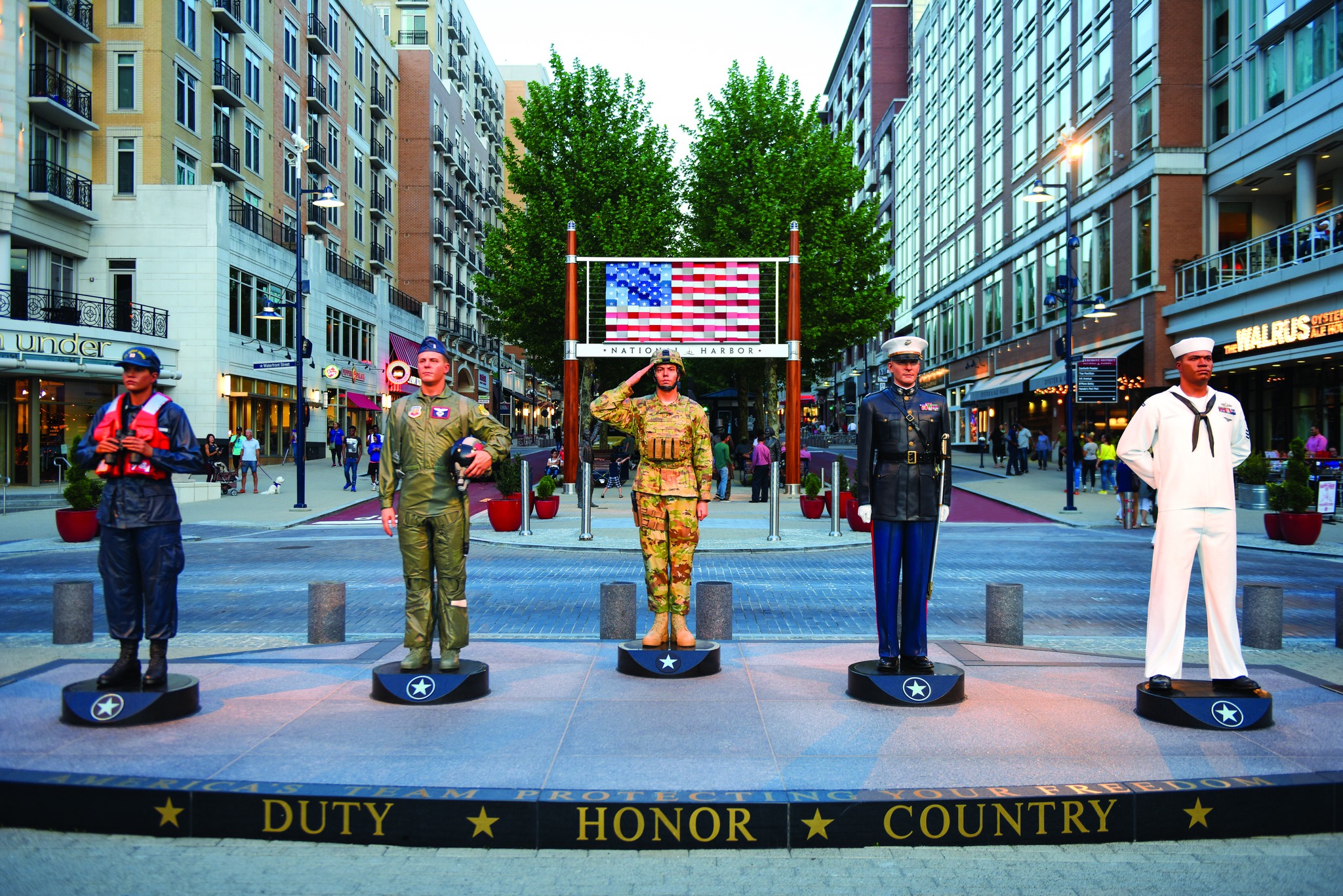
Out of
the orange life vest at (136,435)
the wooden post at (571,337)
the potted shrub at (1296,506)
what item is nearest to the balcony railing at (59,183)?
the wooden post at (571,337)

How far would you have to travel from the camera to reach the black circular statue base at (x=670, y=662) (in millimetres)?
6602

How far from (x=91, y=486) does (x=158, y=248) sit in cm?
2016

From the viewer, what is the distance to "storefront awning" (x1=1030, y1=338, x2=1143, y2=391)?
35206mm

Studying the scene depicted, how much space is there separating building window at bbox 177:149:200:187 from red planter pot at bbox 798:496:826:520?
1018 inches

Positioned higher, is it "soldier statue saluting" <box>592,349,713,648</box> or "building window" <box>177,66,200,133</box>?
"building window" <box>177,66,200,133</box>

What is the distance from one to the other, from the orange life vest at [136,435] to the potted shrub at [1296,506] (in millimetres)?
17527

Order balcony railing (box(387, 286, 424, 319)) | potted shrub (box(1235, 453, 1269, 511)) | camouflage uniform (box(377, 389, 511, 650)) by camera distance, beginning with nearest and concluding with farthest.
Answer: camouflage uniform (box(377, 389, 511, 650)) < potted shrub (box(1235, 453, 1269, 511)) < balcony railing (box(387, 286, 424, 319))

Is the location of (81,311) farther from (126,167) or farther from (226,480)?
(226,480)

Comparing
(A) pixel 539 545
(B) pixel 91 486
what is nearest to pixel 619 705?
(A) pixel 539 545

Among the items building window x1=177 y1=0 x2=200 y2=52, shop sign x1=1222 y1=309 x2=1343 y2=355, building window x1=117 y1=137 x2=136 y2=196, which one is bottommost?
shop sign x1=1222 y1=309 x2=1343 y2=355

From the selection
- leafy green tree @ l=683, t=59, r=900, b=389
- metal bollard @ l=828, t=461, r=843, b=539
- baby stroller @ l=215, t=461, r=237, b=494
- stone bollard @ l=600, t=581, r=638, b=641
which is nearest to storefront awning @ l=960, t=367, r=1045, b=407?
leafy green tree @ l=683, t=59, r=900, b=389

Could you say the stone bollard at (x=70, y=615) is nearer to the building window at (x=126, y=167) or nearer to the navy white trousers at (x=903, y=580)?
the navy white trousers at (x=903, y=580)

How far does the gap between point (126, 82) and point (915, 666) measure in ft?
121

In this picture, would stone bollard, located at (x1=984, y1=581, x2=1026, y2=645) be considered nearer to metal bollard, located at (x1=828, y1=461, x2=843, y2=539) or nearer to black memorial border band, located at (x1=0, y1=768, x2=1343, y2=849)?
black memorial border band, located at (x1=0, y1=768, x2=1343, y2=849)
